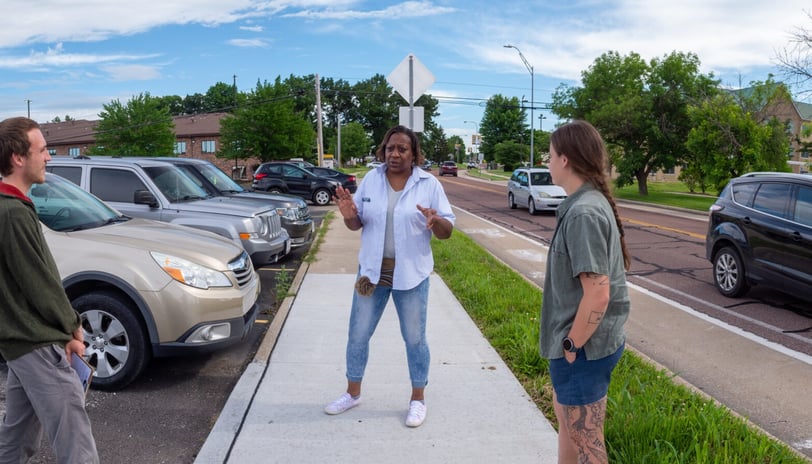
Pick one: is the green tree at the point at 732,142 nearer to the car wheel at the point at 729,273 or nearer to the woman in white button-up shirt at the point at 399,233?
the car wheel at the point at 729,273

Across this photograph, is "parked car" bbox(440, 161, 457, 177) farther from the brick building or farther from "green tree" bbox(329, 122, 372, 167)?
"green tree" bbox(329, 122, 372, 167)

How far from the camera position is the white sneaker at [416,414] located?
388cm

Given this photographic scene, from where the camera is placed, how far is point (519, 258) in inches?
456

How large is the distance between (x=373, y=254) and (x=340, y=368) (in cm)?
158

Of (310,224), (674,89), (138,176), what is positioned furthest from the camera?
(674,89)

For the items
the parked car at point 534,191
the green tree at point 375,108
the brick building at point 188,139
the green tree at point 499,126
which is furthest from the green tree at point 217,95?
the parked car at point 534,191

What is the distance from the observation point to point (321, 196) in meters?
23.7

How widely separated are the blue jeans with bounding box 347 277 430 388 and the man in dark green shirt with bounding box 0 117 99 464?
5.39ft

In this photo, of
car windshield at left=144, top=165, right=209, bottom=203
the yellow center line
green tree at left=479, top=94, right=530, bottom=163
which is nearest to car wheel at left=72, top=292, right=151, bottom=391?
car windshield at left=144, top=165, right=209, bottom=203

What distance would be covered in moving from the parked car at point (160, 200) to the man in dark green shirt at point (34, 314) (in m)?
4.98

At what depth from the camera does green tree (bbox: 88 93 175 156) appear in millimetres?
36344

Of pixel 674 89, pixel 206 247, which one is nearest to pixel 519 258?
pixel 206 247

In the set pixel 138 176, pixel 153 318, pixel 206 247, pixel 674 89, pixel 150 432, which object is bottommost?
pixel 150 432

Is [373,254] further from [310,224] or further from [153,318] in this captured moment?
[310,224]
